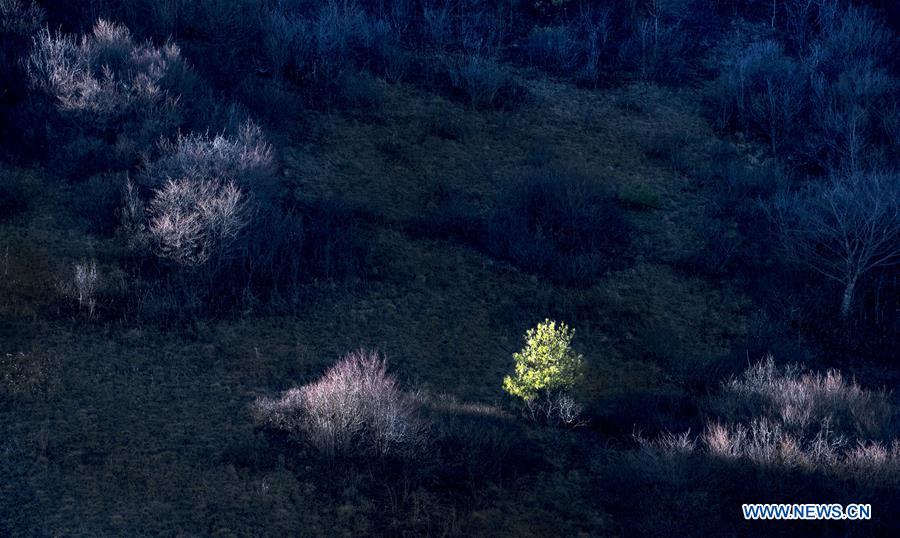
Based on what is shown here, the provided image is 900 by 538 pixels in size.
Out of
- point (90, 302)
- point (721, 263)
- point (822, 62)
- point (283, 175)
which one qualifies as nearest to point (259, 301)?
point (90, 302)

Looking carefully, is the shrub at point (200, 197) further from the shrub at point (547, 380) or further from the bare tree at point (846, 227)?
the bare tree at point (846, 227)

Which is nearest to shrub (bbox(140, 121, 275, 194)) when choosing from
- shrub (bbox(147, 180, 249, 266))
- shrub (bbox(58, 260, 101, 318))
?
shrub (bbox(147, 180, 249, 266))

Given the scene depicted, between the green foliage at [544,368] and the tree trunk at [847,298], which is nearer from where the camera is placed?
the green foliage at [544,368]

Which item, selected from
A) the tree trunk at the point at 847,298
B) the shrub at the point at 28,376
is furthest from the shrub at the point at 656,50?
the shrub at the point at 28,376

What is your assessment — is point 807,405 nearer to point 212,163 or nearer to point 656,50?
point 212,163

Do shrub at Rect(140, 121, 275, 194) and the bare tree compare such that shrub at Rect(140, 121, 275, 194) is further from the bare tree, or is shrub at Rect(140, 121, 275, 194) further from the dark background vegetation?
the bare tree

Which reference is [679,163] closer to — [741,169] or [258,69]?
[741,169]
